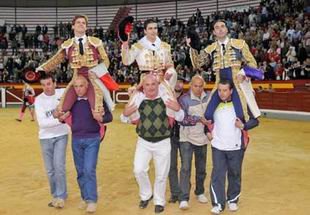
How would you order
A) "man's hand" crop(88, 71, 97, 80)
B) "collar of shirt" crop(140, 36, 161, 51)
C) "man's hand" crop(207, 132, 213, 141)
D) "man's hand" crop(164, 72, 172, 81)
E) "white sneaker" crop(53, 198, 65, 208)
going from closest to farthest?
"man's hand" crop(207, 132, 213, 141)
"white sneaker" crop(53, 198, 65, 208)
"man's hand" crop(88, 71, 97, 80)
"man's hand" crop(164, 72, 172, 81)
"collar of shirt" crop(140, 36, 161, 51)

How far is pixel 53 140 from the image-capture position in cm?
527

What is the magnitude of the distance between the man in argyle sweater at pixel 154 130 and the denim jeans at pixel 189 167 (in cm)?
27

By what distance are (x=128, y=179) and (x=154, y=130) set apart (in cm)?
183

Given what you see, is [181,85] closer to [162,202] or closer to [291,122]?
[162,202]

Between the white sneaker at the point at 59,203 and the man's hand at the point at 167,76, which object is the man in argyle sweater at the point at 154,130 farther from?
the white sneaker at the point at 59,203

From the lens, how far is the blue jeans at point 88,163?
5.07m

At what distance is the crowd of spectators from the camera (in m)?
15.4

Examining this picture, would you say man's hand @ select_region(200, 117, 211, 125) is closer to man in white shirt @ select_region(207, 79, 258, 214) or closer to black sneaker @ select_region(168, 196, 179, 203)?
man in white shirt @ select_region(207, 79, 258, 214)

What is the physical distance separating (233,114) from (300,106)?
979 cm

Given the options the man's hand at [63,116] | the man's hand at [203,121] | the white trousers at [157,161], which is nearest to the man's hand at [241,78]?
the man's hand at [203,121]

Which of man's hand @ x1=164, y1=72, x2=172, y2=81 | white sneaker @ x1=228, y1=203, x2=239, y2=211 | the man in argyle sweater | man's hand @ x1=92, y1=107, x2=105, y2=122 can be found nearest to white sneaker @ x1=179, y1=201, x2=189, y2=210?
the man in argyle sweater

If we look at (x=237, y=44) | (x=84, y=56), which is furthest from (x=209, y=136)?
(x=84, y=56)

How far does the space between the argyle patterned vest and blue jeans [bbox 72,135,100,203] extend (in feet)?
1.66

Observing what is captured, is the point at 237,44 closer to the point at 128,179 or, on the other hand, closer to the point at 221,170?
the point at 221,170
